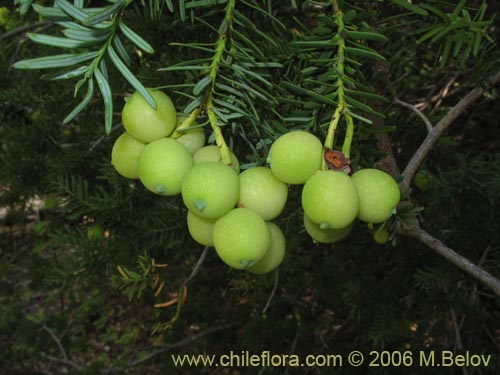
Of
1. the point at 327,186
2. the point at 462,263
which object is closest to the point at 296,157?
the point at 327,186

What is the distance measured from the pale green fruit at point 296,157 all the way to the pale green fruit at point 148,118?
0.19 metres

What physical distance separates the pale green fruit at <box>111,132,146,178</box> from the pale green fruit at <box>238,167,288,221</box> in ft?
0.63

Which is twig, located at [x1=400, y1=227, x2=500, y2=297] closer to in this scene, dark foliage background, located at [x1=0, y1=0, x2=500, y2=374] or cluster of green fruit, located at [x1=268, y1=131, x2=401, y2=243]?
dark foliage background, located at [x1=0, y1=0, x2=500, y2=374]

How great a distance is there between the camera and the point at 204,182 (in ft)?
2.10

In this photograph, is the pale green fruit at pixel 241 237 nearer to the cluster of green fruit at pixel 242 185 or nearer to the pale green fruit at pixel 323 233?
the cluster of green fruit at pixel 242 185

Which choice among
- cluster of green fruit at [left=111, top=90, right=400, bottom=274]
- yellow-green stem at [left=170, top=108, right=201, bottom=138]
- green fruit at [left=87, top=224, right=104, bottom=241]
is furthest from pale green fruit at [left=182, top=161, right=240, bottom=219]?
green fruit at [left=87, top=224, right=104, bottom=241]

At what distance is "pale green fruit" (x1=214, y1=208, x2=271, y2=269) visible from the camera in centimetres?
65

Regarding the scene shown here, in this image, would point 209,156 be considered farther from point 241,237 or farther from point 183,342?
point 183,342

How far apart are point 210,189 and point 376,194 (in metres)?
0.27

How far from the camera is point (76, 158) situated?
68.8 inches

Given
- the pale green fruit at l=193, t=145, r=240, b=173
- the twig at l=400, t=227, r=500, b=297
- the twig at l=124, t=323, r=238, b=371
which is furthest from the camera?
the twig at l=124, t=323, r=238, b=371

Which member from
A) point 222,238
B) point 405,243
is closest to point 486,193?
point 405,243

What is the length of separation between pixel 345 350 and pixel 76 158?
1.53 metres

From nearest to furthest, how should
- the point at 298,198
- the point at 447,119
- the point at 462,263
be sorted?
the point at 462,263
the point at 447,119
the point at 298,198
